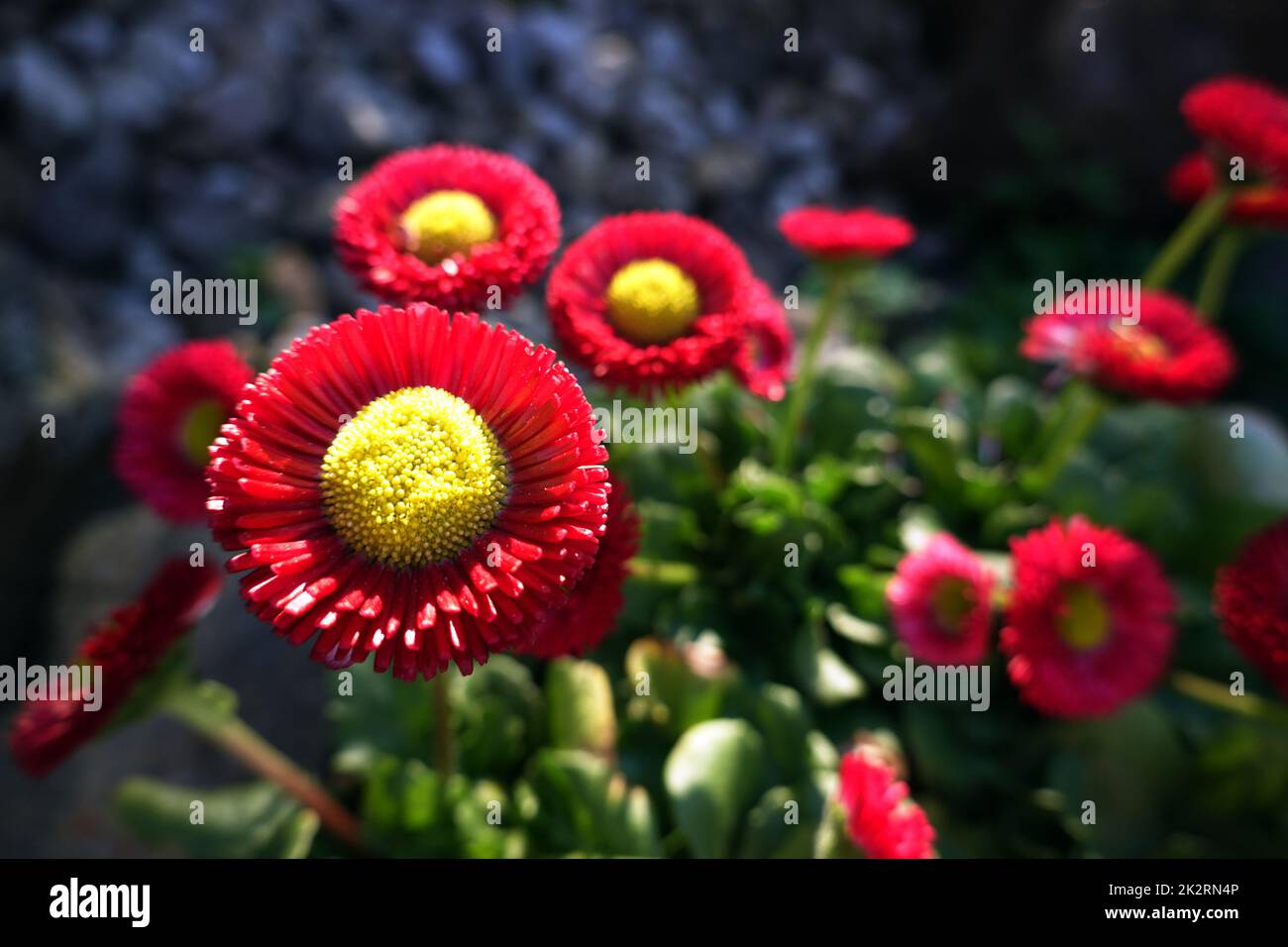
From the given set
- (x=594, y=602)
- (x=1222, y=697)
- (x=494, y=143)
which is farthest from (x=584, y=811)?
(x=494, y=143)

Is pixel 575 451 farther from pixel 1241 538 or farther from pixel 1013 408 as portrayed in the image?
pixel 1241 538

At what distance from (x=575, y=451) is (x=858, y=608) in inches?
42.0

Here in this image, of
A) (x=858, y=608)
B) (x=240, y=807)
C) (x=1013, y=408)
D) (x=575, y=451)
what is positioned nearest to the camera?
(x=575, y=451)

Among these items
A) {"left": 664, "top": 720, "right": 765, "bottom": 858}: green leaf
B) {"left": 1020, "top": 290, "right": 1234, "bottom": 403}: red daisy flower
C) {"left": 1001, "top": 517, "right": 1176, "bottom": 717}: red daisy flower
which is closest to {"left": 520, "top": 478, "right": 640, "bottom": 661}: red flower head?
{"left": 664, "top": 720, "right": 765, "bottom": 858}: green leaf

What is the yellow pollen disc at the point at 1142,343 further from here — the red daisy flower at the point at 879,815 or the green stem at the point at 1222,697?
the red daisy flower at the point at 879,815

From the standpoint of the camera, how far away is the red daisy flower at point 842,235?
149 cm

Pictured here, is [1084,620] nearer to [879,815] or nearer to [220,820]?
[879,815]

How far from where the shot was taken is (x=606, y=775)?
1.36 m

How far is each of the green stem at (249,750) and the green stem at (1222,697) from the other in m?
1.46

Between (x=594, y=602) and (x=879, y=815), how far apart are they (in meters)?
0.52

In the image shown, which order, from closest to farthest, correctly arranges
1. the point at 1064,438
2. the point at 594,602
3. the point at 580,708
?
1. the point at 594,602
2. the point at 580,708
3. the point at 1064,438

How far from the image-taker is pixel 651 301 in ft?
3.85

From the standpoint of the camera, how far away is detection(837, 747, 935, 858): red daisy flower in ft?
3.74
